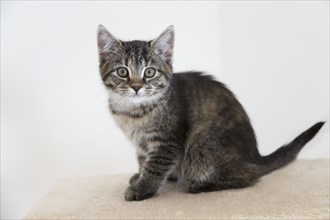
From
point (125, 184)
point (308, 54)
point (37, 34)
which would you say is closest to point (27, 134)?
point (37, 34)

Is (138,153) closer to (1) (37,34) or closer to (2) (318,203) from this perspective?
(2) (318,203)

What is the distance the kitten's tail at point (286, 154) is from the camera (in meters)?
1.77

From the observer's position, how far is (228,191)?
63.4 inches

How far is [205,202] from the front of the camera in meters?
1.50

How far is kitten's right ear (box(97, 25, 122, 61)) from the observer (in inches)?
60.9

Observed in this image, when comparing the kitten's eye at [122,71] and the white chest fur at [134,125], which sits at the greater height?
the kitten's eye at [122,71]

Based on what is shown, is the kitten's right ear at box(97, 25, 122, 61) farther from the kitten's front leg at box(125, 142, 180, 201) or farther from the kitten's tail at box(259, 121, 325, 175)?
the kitten's tail at box(259, 121, 325, 175)

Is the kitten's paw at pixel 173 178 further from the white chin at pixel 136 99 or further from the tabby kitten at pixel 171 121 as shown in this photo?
the white chin at pixel 136 99

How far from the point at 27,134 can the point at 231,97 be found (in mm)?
1116

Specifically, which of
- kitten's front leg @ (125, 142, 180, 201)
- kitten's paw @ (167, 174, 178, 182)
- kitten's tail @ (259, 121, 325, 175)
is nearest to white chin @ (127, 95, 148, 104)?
kitten's front leg @ (125, 142, 180, 201)

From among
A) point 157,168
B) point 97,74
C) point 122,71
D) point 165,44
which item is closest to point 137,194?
point 157,168

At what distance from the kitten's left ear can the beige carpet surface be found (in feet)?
1.78

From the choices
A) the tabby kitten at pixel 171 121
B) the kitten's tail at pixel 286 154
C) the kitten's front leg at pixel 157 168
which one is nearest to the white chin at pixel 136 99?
the tabby kitten at pixel 171 121

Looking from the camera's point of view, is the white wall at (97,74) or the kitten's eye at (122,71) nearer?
the kitten's eye at (122,71)
